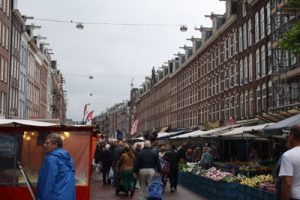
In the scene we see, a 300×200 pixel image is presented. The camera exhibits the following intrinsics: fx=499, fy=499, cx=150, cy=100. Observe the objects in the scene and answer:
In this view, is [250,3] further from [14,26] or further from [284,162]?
[284,162]

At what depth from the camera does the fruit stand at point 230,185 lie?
36.1ft

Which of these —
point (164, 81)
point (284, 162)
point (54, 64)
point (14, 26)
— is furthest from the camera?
point (54, 64)

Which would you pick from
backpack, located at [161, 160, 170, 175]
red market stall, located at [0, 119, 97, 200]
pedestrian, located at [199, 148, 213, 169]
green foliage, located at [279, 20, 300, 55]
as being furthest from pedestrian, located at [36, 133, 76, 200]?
pedestrian, located at [199, 148, 213, 169]

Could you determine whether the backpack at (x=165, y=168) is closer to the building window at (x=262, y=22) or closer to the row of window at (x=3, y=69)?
the building window at (x=262, y=22)

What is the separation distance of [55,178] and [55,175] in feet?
0.12

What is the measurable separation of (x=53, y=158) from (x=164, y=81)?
75.4 meters

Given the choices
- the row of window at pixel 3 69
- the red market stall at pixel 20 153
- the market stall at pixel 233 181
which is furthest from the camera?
the row of window at pixel 3 69

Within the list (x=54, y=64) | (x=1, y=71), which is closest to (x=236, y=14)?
(x=1, y=71)

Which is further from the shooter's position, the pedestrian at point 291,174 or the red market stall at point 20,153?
the red market stall at point 20,153

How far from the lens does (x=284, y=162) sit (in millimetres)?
5098

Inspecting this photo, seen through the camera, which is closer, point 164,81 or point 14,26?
point 14,26

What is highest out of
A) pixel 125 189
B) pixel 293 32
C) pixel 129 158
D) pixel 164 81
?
pixel 164 81

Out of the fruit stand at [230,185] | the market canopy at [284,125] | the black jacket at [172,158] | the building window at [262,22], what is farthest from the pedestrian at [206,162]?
the building window at [262,22]

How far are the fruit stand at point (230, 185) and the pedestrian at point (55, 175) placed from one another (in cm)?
532
